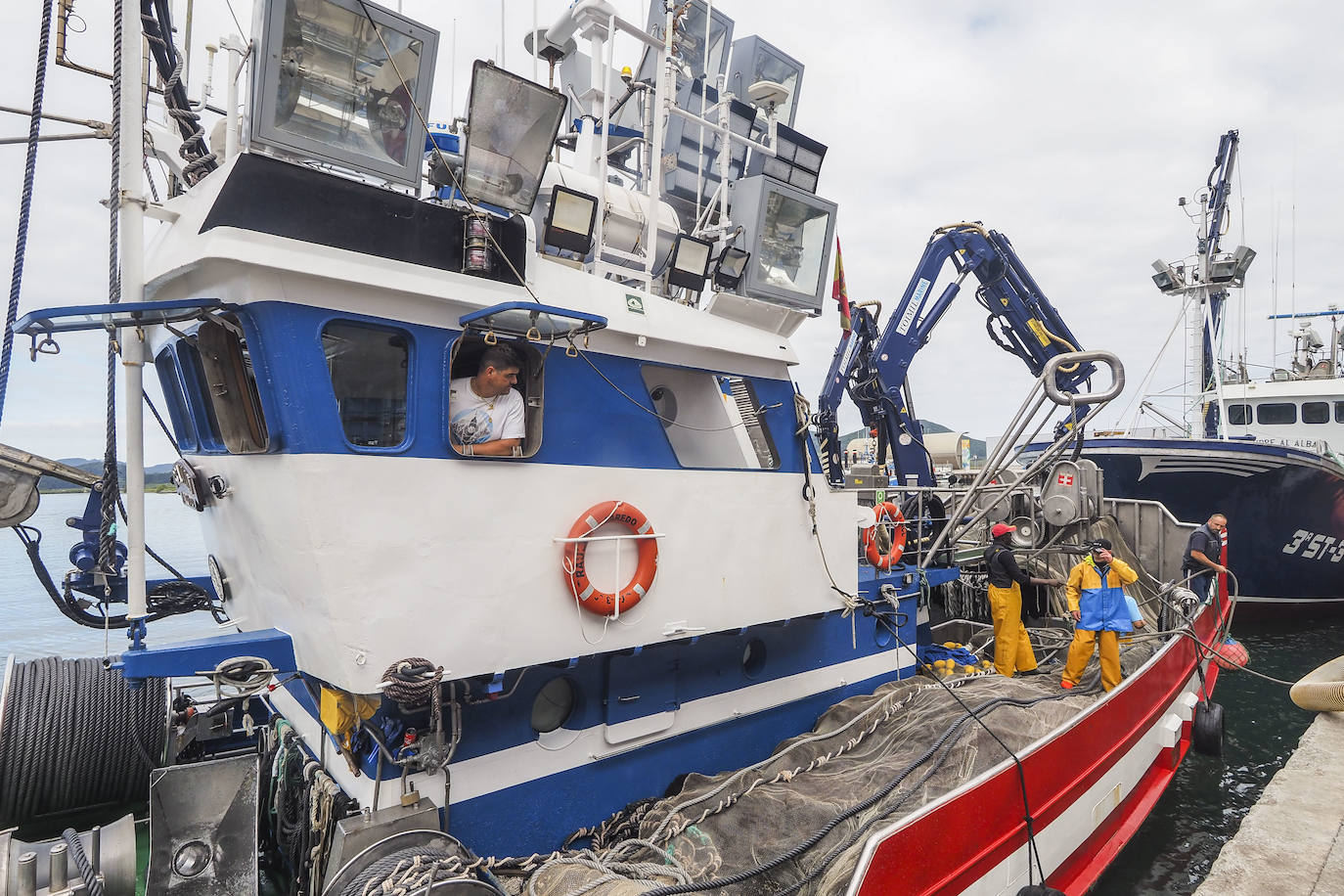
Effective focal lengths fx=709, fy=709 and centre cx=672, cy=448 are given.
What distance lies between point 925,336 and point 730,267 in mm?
5886

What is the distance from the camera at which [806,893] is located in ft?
12.0

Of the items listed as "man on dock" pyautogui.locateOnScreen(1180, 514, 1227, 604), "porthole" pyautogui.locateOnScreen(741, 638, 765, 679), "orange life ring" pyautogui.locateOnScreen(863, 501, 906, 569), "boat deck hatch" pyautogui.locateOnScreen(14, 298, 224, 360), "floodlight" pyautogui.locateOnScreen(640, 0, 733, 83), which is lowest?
"porthole" pyautogui.locateOnScreen(741, 638, 765, 679)

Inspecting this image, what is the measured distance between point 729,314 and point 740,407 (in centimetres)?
69

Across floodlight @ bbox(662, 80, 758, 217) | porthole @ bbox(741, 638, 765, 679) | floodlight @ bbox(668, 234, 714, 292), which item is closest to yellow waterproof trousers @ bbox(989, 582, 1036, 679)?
porthole @ bbox(741, 638, 765, 679)

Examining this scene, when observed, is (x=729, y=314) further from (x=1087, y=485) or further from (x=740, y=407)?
(x=1087, y=485)

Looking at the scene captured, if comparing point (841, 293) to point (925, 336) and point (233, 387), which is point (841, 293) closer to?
point (925, 336)

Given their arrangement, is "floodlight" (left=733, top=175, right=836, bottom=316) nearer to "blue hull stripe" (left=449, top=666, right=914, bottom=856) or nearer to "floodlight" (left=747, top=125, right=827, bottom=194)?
"floodlight" (left=747, top=125, right=827, bottom=194)

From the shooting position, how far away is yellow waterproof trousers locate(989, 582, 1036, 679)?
23.3ft

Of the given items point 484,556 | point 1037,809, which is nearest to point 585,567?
point 484,556

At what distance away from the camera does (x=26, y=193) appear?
362 cm

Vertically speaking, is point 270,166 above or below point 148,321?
above

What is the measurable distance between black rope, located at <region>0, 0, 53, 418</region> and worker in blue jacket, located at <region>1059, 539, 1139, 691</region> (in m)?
7.88

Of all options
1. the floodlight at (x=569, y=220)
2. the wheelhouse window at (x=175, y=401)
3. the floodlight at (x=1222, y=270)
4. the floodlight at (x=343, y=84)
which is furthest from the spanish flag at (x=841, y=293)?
the floodlight at (x=1222, y=270)

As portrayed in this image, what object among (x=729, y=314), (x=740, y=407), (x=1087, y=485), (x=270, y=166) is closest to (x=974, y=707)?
(x=740, y=407)
